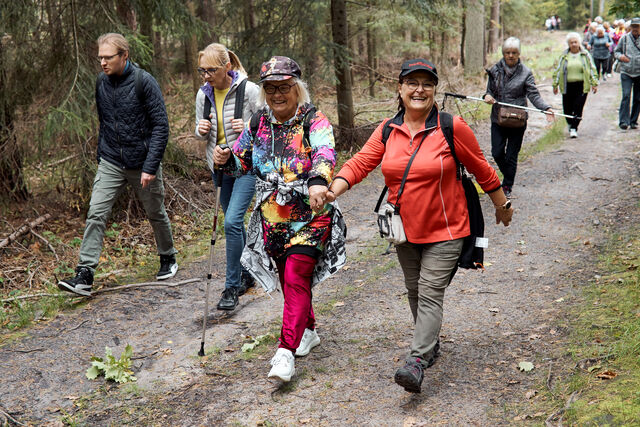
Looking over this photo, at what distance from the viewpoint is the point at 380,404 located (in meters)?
3.95

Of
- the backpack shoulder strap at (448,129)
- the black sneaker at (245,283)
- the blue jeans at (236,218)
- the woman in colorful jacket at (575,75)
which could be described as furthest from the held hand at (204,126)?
the woman in colorful jacket at (575,75)

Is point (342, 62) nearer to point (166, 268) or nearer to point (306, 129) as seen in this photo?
point (166, 268)

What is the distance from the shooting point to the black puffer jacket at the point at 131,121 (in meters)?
6.00

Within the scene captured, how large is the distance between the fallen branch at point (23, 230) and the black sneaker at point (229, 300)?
13.2 ft

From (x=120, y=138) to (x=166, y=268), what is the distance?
1701 millimetres

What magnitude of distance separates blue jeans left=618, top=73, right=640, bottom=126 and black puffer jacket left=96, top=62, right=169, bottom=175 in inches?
415

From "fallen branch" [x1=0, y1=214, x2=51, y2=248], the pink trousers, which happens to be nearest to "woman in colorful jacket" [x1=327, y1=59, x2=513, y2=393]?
the pink trousers

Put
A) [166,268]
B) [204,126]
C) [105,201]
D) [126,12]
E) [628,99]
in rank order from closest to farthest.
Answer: [204,126] < [105,201] < [166,268] < [126,12] < [628,99]

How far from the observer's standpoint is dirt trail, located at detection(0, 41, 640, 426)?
401cm

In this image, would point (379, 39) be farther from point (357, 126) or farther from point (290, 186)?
point (290, 186)

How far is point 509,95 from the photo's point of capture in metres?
8.60

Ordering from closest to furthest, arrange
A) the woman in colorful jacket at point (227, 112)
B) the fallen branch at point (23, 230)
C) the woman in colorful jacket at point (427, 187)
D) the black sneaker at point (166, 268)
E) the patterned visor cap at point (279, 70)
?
the woman in colorful jacket at point (427, 187) < the patterned visor cap at point (279, 70) < the woman in colorful jacket at point (227, 112) < the black sneaker at point (166, 268) < the fallen branch at point (23, 230)

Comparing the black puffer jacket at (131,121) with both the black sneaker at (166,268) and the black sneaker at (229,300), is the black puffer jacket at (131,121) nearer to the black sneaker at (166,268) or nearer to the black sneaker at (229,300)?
the black sneaker at (166,268)

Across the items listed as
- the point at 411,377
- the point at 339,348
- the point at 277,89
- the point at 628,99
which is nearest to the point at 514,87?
the point at 339,348
